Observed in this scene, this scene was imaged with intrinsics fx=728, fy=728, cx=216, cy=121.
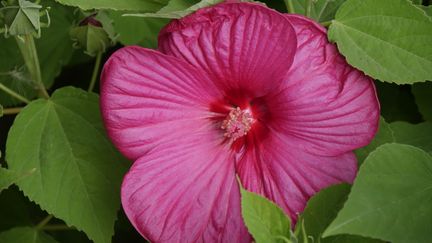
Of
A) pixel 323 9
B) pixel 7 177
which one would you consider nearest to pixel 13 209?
pixel 7 177

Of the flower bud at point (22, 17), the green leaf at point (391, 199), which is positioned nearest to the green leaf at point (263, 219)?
the green leaf at point (391, 199)

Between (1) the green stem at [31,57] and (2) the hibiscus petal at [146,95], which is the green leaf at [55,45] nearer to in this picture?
(1) the green stem at [31,57]

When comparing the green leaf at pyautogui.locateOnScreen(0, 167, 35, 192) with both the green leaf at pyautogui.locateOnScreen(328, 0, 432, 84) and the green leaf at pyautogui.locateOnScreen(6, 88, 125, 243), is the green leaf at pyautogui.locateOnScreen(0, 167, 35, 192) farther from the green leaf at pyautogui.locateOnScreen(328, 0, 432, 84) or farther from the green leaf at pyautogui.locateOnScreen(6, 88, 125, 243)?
the green leaf at pyautogui.locateOnScreen(328, 0, 432, 84)

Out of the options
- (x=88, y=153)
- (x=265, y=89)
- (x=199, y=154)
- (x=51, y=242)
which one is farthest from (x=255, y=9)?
(x=51, y=242)

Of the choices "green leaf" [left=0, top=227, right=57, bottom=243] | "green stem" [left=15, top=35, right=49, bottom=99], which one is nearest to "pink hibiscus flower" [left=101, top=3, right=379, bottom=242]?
"green stem" [left=15, top=35, right=49, bottom=99]

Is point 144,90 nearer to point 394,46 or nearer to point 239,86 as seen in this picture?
point 239,86
